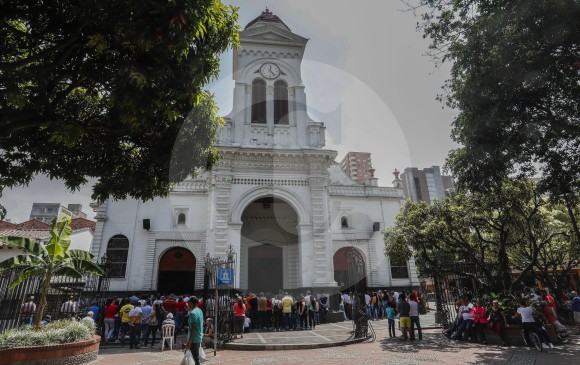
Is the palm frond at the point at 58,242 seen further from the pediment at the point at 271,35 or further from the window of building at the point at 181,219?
the pediment at the point at 271,35

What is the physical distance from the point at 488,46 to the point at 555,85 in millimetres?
2089

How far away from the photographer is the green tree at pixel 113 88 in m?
5.40

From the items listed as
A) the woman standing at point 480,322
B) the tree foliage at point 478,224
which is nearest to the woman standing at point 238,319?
the tree foliage at point 478,224

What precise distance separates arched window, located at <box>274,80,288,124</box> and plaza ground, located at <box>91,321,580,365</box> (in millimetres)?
15652

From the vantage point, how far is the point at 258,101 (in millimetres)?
23812

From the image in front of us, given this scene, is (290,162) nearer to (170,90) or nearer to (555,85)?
(555,85)

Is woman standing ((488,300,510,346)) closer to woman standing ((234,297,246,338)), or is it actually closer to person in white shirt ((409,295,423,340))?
person in white shirt ((409,295,423,340))

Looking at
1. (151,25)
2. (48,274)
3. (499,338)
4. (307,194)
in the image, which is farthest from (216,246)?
(151,25)

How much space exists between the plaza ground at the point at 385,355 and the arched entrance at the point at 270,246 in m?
11.6

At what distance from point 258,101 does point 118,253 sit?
13075mm

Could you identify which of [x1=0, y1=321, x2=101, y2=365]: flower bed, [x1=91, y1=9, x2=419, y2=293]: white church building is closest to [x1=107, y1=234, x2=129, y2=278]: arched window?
[x1=91, y1=9, x2=419, y2=293]: white church building

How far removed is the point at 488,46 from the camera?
8.73 metres

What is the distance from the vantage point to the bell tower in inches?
886

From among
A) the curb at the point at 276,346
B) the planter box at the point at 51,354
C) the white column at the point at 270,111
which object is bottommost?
the curb at the point at 276,346
